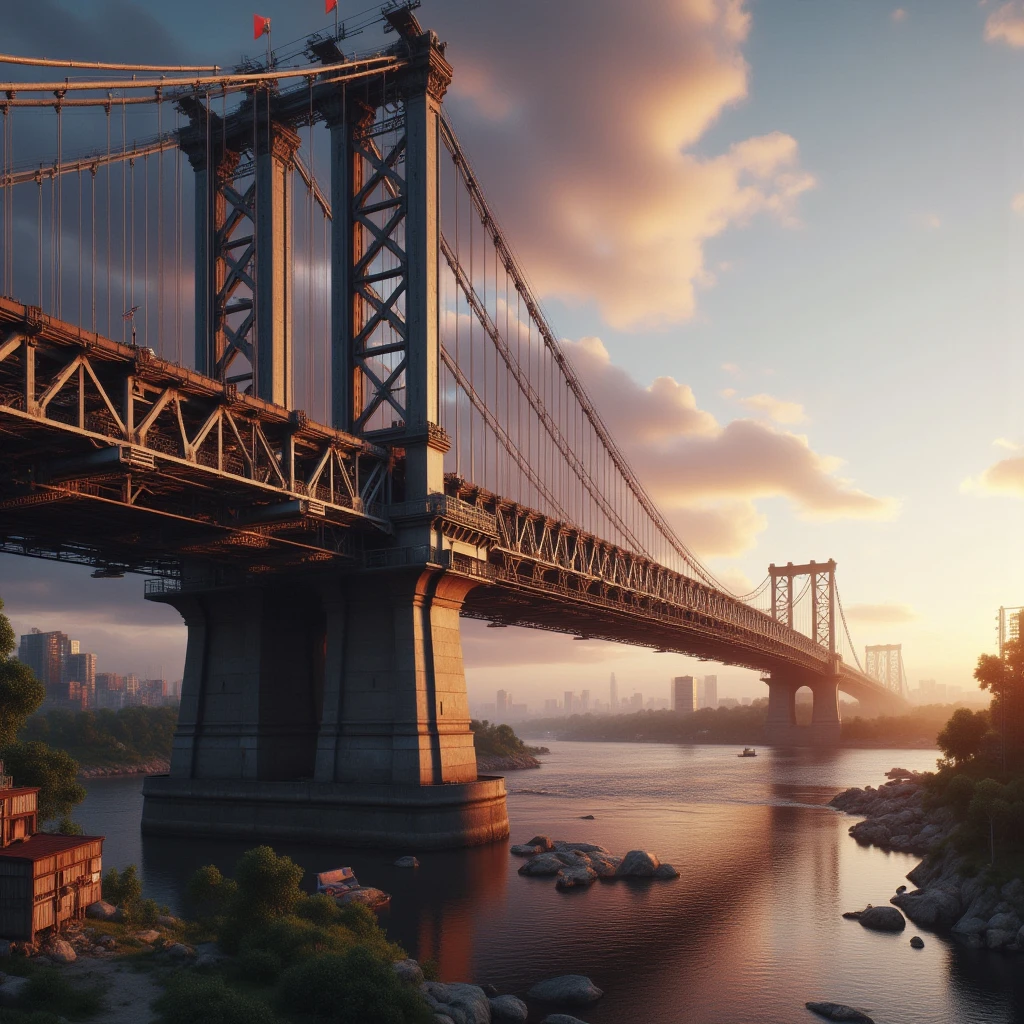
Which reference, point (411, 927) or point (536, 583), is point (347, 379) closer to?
point (536, 583)

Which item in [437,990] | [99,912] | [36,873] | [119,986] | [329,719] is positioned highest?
[329,719]

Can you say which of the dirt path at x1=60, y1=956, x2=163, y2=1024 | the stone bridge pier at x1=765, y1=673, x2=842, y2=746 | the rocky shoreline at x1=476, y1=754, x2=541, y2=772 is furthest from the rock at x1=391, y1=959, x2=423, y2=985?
the stone bridge pier at x1=765, y1=673, x2=842, y2=746

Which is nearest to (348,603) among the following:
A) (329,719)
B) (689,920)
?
(329,719)

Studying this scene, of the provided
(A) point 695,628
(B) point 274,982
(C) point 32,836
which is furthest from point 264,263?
(A) point 695,628

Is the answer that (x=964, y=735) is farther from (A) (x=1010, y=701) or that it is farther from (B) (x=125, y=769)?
(B) (x=125, y=769)

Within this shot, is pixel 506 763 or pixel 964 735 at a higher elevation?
pixel 964 735

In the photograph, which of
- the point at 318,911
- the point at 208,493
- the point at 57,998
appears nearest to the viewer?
the point at 57,998

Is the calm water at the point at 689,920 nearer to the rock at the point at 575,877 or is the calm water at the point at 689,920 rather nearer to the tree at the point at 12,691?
the rock at the point at 575,877
